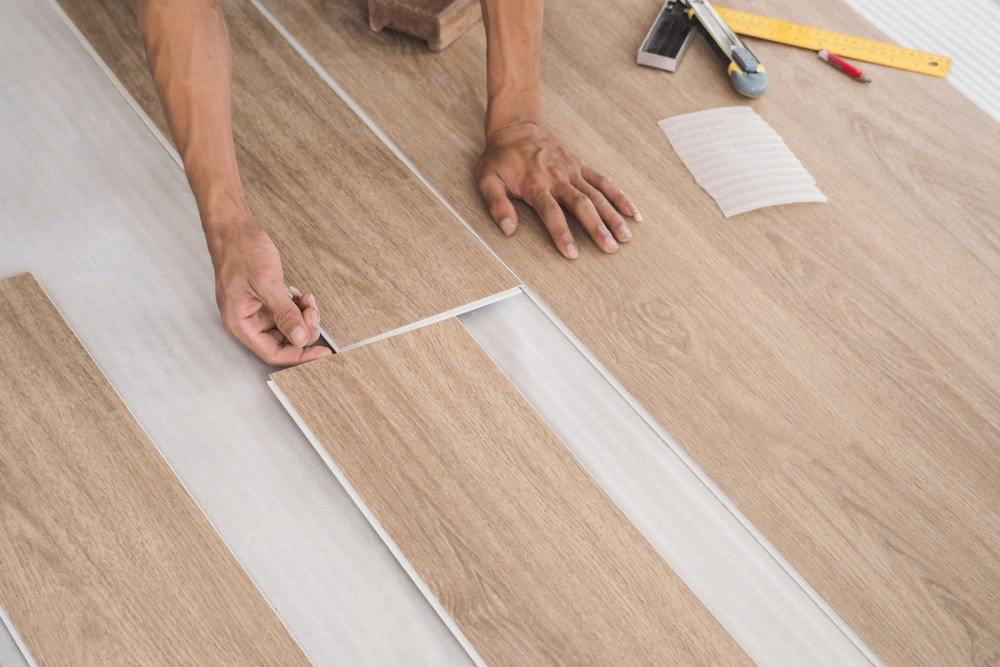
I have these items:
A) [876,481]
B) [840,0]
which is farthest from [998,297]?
[840,0]

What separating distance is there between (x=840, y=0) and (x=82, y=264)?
1987 millimetres

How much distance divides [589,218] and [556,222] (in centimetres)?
6

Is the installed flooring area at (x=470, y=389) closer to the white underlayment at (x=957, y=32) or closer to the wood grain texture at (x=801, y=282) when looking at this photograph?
the wood grain texture at (x=801, y=282)

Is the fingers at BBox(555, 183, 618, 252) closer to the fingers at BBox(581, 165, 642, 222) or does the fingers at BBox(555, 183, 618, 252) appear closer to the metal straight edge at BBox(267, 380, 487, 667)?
the fingers at BBox(581, 165, 642, 222)

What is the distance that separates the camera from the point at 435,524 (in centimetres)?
132

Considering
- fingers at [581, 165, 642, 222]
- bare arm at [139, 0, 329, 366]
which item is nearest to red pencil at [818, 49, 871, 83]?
fingers at [581, 165, 642, 222]

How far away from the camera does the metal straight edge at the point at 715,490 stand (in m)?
1.32

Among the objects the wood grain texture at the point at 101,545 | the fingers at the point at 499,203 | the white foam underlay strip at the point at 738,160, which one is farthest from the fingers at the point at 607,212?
the wood grain texture at the point at 101,545

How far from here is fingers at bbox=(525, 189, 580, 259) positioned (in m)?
1.71

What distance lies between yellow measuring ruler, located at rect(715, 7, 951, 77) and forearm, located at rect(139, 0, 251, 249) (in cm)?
132

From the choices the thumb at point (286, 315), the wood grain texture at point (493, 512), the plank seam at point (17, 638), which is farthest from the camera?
the thumb at point (286, 315)

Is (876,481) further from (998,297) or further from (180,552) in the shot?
(180,552)

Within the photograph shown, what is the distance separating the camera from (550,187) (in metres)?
1.77

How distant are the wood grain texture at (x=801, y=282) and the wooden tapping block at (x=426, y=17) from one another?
0.03 m
